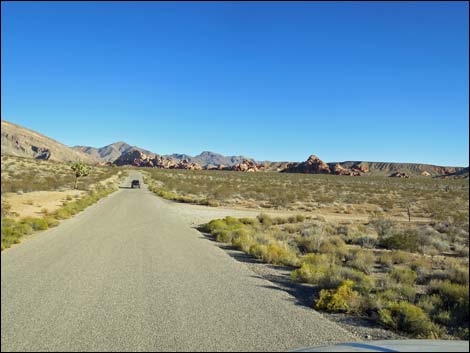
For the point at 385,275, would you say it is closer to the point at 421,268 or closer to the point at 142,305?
the point at 421,268

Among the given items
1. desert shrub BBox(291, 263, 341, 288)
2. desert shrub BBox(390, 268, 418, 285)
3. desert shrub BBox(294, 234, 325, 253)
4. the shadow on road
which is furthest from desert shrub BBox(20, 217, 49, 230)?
desert shrub BBox(390, 268, 418, 285)

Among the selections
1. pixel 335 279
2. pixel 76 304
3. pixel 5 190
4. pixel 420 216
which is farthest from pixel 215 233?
pixel 5 190

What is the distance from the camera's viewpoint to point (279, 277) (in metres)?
10.8

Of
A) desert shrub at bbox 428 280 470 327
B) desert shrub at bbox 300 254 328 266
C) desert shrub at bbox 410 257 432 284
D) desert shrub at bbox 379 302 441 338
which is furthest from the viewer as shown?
desert shrub at bbox 300 254 328 266

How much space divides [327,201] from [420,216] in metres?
12.7

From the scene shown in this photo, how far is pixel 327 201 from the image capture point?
44594mm

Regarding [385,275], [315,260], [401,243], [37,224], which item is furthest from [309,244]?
[37,224]

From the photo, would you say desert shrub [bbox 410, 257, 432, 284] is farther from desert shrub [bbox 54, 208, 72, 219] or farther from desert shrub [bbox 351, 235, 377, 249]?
desert shrub [bbox 54, 208, 72, 219]

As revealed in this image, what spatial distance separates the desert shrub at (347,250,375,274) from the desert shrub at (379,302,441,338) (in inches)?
181

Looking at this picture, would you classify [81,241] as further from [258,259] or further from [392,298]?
[392,298]

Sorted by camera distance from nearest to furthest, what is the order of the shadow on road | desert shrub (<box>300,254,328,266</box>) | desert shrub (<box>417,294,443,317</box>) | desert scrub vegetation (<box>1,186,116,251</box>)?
desert shrub (<box>417,294,443,317</box>) → the shadow on road → desert shrub (<box>300,254,328,266</box>) → desert scrub vegetation (<box>1,186,116,251</box>)

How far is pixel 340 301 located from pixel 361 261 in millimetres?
4917

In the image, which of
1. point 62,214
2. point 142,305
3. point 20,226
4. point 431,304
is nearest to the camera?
point 142,305

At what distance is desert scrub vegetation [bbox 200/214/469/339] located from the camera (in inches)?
296
